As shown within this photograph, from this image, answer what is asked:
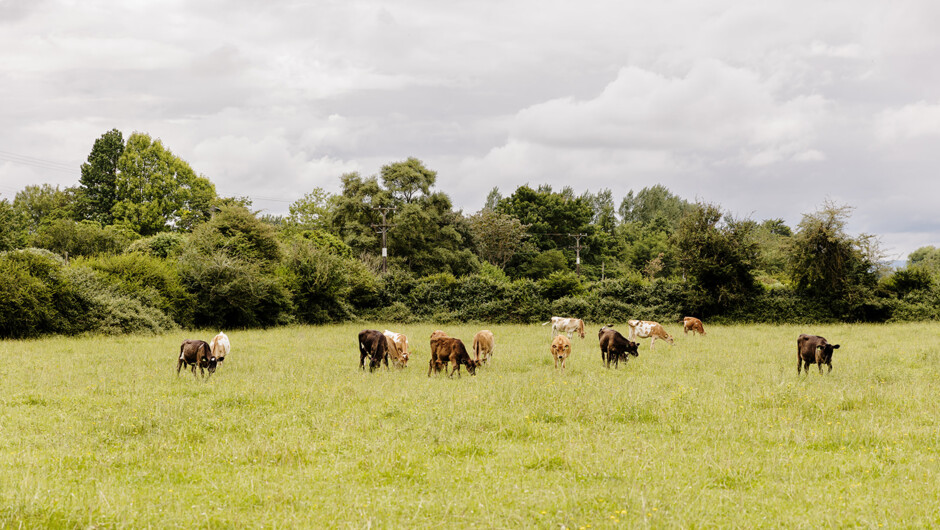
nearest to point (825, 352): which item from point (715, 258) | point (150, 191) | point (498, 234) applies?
point (715, 258)

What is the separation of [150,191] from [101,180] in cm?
621

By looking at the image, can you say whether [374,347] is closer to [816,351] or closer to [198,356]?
[198,356]

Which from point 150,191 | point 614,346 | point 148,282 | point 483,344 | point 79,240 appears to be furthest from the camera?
point 150,191

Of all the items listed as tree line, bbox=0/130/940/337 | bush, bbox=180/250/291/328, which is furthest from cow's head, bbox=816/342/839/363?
bush, bbox=180/250/291/328

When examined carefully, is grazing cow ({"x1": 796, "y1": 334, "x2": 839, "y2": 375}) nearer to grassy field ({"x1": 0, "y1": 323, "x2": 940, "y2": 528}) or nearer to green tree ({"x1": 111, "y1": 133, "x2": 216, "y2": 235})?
grassy field ({"x1": 0, "y1": 323, "x2": 940, "y2": 528})

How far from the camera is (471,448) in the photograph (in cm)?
895

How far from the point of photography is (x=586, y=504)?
6.75m

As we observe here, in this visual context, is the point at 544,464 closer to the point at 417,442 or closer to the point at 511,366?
the point at 417,442

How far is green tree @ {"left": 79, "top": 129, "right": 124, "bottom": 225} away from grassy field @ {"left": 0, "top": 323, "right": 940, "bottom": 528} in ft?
192

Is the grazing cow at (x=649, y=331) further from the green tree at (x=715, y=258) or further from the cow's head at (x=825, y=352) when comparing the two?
the green tree at (x=715, y=258)

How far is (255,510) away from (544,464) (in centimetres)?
363

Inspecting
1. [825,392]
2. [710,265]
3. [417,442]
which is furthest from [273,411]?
[710,265]

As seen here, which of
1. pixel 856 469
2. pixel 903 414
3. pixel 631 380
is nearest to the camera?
pixel 856 469

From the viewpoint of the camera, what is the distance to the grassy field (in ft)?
21.6
